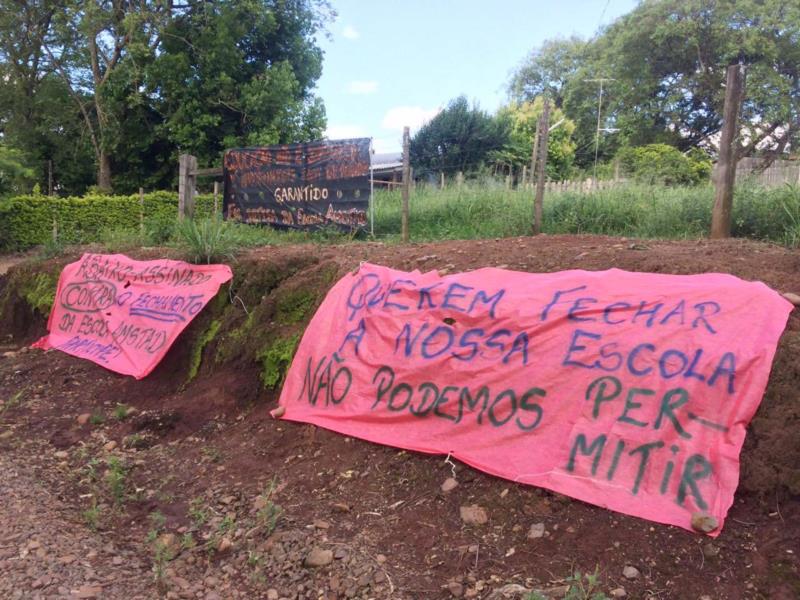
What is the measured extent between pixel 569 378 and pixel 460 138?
22.6 meters

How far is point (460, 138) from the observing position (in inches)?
968

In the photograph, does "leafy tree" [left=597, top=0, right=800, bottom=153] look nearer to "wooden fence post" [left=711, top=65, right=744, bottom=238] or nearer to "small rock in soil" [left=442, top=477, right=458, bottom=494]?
"wooden fence post" [left=711, top=65, right=744, bottom=238]

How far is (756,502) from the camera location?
255 cm

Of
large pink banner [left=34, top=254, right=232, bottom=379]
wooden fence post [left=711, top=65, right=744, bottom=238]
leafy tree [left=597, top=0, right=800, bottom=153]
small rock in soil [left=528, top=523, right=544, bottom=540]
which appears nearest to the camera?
small rock in soil [left=528, top=523, right=544, bottom=540]

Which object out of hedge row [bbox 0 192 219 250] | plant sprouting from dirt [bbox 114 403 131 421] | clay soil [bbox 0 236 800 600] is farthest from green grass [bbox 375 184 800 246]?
hedge row [bbox 0 192 219 250]

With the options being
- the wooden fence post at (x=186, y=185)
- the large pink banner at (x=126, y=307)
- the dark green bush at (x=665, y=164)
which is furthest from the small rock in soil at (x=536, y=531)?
the dark green bush at (x=665, y=164)

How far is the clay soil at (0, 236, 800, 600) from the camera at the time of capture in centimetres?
245

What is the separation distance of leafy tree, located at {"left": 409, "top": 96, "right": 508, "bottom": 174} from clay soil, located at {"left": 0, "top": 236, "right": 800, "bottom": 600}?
67.2 ft

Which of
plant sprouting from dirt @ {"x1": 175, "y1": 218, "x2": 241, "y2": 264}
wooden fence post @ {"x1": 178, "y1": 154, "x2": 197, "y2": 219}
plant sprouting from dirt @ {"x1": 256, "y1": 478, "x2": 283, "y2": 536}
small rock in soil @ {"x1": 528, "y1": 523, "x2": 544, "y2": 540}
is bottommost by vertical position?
plant sprouting from dirt @ {"x1": 256, "y1": 478, "x2": 283, "y2": 536}

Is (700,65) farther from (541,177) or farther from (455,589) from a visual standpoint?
(455,589)

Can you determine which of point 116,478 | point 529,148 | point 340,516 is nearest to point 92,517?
point 116,478

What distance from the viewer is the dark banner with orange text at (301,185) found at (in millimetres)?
9109

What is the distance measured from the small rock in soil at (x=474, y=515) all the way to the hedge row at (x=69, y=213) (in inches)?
549

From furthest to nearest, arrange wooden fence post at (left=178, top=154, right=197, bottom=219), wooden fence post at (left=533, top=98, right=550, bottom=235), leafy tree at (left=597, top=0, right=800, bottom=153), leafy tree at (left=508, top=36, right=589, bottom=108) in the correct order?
leafy tree at (left=508, top=36, right=589, bottom=108) → leafy tree at (left=597, top=0, right=800, bottom=153) → wooden fence post at (left=178, top=154, right=197, bottom=219) → wooden fence post at (left=533, top=98, right=550, bottom=235)
